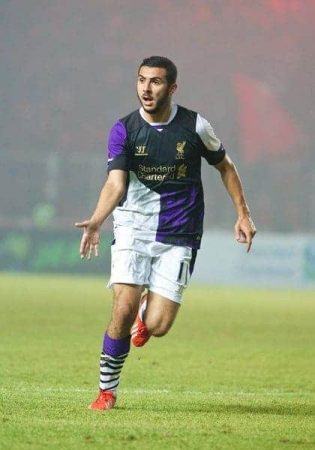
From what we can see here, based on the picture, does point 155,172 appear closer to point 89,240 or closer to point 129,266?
point 129,266

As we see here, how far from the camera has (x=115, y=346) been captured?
8641 mm

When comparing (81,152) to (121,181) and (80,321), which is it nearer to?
(80,321)

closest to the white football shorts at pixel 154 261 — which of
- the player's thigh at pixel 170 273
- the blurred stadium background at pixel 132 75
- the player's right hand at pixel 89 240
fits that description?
the player's thigh at pixel 170 273

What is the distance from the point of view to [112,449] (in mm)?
6648

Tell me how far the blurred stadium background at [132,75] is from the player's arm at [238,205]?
28.0m

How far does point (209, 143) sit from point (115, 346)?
1.53 m

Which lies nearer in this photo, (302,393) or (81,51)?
(302,393)

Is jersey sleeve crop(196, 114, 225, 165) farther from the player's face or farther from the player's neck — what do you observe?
the player's face

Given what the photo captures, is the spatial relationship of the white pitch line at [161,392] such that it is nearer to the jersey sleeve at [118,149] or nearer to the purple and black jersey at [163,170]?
the purple and black jersey at [163,170]

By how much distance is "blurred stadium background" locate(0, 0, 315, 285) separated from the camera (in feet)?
135

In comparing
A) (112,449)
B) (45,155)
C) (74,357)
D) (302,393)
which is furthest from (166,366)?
(45,155)

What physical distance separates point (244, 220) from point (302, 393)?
2146mm

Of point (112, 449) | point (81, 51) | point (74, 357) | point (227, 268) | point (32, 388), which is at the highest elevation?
point (112, 449)

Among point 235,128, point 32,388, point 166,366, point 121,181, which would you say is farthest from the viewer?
point 235,128
